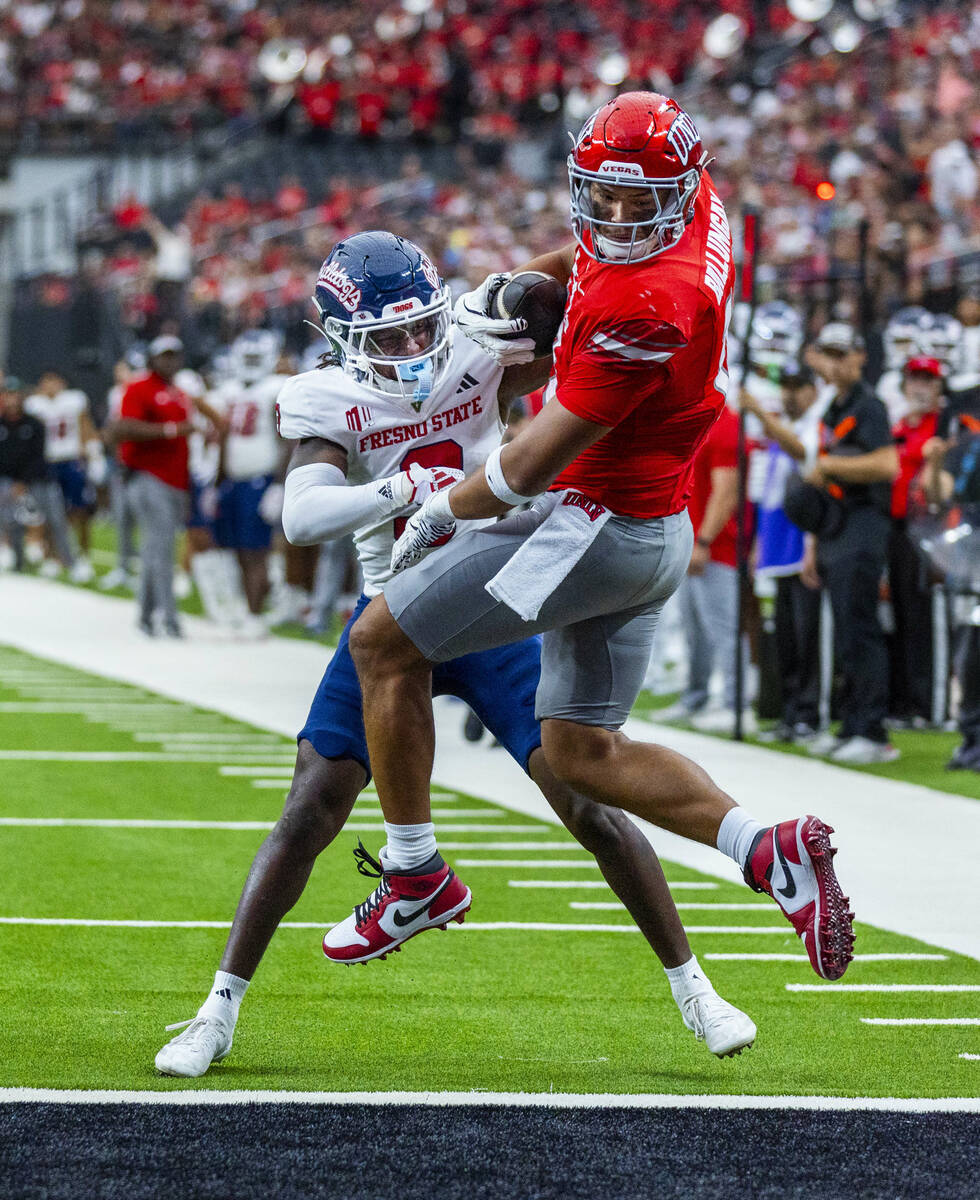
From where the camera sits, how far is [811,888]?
3.59m

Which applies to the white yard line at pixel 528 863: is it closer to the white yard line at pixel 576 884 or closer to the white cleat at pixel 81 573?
the white yard line at pixel 576 884

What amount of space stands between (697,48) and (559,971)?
21.4 metres

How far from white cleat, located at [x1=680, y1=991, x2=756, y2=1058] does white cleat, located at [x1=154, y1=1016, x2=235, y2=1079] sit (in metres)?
0.98

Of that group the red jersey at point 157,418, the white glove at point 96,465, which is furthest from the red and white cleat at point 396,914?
the white glove at point 96,465

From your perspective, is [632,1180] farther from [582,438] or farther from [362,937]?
[582,438]

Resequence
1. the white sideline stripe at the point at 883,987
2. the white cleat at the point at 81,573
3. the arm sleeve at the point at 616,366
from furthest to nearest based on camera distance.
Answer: the white cleat at the point at 81,573
the white sideline stripe at the point at 883,987
the arm sleeve at the point at 616,366

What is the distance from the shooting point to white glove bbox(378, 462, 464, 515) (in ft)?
12.3

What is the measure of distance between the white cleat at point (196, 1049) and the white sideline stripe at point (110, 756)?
14.3 feet

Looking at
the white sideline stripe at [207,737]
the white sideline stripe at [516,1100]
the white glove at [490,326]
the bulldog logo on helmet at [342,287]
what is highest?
the bulldog logo on helmet at [342,287]

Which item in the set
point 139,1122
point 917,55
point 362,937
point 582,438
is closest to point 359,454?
point 582,438

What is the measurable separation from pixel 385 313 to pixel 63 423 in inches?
597

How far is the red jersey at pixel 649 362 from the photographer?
3.46 meters

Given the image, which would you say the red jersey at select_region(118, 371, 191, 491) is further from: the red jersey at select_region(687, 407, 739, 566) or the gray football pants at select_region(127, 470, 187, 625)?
the red jersey at select_region(687, 407, 739, 566)

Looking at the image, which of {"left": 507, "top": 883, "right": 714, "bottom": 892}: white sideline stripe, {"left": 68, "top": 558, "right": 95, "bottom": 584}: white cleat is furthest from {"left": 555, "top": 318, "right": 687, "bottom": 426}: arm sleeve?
{"left": 68, "top": 558, "right": 95, "bottom": 584}: white cleat
